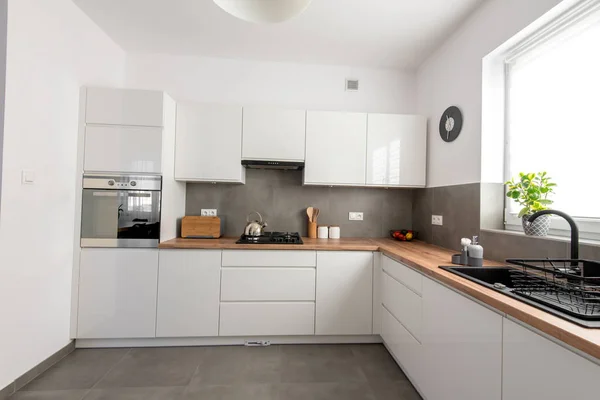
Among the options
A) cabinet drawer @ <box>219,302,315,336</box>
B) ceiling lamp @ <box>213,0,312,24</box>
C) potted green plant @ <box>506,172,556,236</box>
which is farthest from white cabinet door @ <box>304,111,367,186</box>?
ceiling lamp @ <box>213,0,312,24</box>

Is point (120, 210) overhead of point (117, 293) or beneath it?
overhead

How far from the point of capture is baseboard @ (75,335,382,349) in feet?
7.31

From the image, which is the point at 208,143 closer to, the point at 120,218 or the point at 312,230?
the point at 120,218

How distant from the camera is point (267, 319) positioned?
2297 millimetres

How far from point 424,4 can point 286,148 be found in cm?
153

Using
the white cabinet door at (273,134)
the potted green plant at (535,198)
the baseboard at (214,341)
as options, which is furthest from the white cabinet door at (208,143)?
the potted green plant at (535,198)

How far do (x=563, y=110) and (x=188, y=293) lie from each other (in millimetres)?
2854

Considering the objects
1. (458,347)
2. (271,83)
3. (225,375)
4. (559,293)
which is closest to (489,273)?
(559,293)

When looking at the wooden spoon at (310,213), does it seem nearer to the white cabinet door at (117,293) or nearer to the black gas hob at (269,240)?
the black gas hob at (269,240)

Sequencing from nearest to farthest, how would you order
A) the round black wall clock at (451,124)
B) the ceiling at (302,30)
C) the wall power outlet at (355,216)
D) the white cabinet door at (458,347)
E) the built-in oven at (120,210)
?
the white cabinet door at (458,347) < the ceiling at (302,30) < the built-in oven at (120,210) < the round black wall clock at (451,124) < the wall power outlet at (355,216)

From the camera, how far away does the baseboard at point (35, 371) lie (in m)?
1.68

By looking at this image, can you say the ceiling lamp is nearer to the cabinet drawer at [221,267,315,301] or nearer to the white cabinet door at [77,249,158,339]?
the cabinet drawer at [221,267,315,301]

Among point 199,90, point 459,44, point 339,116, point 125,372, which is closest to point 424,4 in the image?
point 459,44

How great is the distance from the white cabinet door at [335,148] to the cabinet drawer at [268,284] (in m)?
0.89
